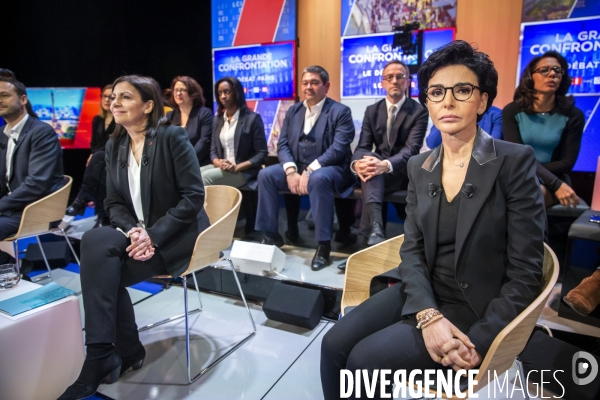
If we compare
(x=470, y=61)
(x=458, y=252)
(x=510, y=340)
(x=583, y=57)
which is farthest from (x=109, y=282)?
(x=583, y=57)

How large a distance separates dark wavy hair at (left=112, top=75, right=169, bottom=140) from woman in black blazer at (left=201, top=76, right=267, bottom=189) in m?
1.57

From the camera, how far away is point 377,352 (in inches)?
52.1

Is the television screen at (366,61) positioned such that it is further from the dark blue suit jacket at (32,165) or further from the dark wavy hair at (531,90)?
the dark blue suit jacket at (32,165)

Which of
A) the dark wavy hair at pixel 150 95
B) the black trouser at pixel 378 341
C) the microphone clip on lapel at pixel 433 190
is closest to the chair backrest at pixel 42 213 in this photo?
the dark wavy hair at pixel 150 95

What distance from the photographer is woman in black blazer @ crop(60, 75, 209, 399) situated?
1.87 meters

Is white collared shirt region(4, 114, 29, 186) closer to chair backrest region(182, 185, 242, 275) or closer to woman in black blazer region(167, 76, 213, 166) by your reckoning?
woman in black blazer region(167, 76, 213, 166)

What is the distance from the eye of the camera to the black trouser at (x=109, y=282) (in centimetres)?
182

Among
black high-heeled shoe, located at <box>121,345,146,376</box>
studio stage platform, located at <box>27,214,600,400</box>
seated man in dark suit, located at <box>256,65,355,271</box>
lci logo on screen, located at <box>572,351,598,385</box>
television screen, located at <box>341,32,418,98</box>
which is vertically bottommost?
studio stage platform, located at <box>27,214,600,400</box>

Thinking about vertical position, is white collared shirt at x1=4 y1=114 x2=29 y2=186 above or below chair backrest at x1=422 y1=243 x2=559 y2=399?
above

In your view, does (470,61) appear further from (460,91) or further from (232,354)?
(232,354)

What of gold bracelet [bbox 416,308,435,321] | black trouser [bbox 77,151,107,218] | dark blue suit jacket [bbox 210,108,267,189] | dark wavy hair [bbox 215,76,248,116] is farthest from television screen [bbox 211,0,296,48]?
gold bracelet [bbox 416,308,435,321]

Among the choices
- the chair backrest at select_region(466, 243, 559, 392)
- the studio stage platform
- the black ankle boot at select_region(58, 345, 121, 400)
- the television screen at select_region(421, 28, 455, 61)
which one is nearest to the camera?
the chair backrest at select_region(466, 243, 559, 392)

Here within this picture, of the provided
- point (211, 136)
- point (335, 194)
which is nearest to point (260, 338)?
point (335, 194)

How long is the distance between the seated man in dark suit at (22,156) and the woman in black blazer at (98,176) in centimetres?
119
